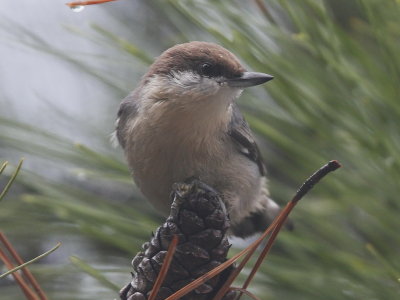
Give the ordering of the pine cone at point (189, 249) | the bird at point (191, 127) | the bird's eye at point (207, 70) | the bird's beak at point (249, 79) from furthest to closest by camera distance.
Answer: the bird's eye at point (207, 70), the bird at point (191, 127), the bird's beak at point (249, 79), the pine cone at point (189, 249)

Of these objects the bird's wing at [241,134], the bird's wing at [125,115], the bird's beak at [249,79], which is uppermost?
the bird's beak at [249,79]

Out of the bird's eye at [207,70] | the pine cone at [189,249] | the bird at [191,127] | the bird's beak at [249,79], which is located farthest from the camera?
the bird's eye at [207,70]

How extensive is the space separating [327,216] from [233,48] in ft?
2.13

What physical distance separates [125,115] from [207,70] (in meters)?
0.28

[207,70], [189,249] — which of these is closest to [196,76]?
[207,70]

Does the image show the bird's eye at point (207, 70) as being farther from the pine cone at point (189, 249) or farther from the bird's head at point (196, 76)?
the pine cone at point (189, 249)

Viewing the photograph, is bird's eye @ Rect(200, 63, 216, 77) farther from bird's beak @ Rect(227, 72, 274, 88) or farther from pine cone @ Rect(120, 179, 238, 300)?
pine cone @ Rect(120, 179, 238, 300)

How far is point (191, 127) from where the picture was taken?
1.81 meters

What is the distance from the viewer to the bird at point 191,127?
5.90 feet

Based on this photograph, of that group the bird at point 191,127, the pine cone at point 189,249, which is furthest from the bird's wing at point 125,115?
the pine cone at point 189,249

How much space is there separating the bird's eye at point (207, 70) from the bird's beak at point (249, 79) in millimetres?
61

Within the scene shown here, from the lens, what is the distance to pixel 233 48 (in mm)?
1676

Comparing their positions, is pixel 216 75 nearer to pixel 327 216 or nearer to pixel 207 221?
pixel 327 216

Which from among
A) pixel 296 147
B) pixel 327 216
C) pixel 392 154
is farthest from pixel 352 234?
pixel 392 154
